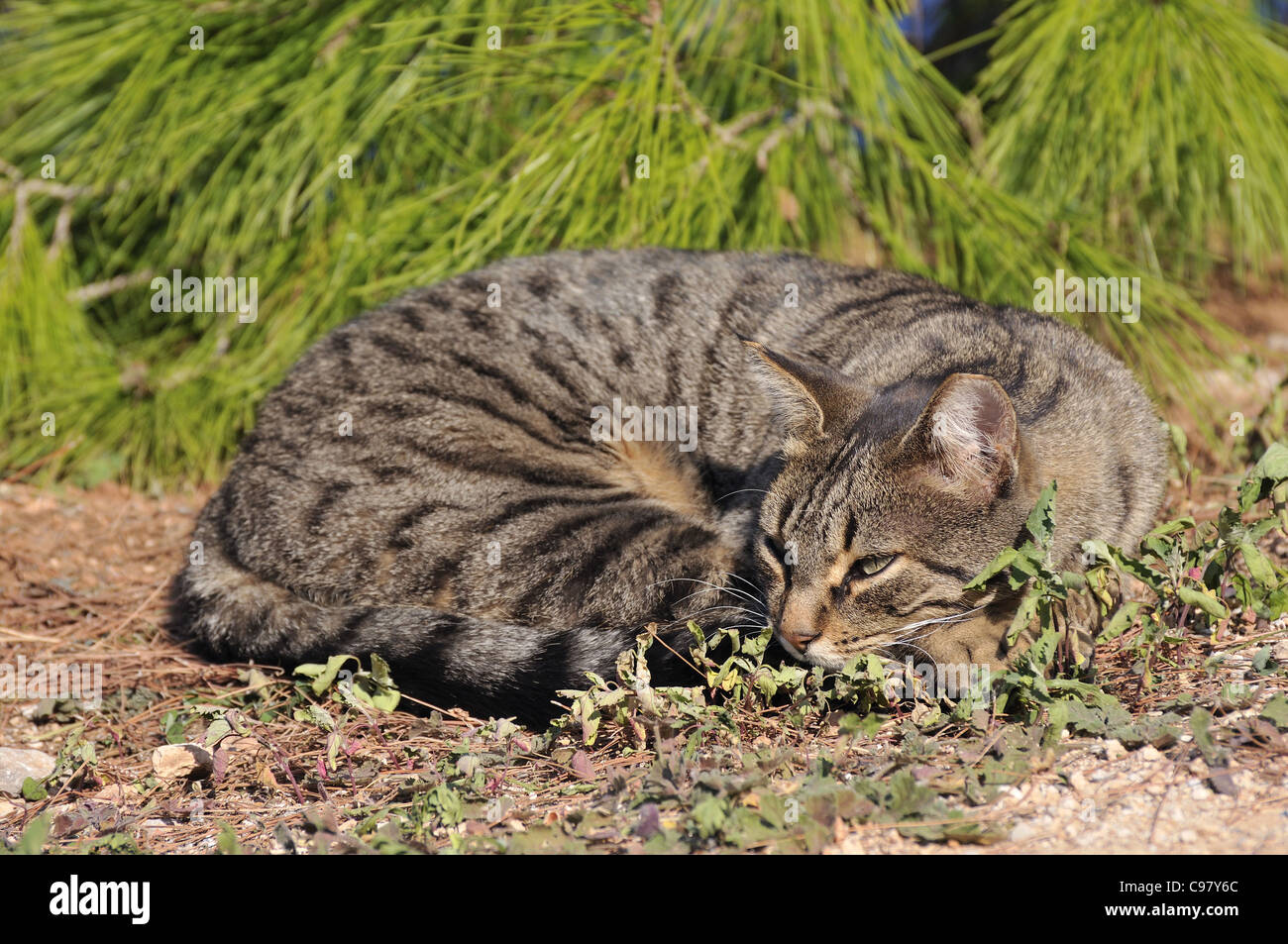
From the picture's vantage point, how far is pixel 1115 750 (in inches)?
80.0

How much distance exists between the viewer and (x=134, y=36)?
4.41 m

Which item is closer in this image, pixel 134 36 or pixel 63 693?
pixel 63 693

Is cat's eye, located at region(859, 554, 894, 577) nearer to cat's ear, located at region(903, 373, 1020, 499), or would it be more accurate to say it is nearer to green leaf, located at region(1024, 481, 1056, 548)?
cat's ear, located at region(903, 373, 1020, 499)

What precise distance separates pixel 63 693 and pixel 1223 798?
2858 millimetres

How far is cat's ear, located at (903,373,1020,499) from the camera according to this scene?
86.7 inches

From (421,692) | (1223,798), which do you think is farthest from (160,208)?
(1223,798)

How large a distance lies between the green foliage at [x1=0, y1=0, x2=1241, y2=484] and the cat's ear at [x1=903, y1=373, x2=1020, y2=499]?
76.9 inches

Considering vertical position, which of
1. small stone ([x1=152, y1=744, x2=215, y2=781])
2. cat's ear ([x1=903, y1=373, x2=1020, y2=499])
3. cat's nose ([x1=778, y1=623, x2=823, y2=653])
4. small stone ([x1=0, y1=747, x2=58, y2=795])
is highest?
cat's ear ([x1=903, y1=373, x2=1020, y2=499])

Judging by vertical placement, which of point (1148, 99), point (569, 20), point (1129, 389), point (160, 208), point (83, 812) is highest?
point (569, 20)

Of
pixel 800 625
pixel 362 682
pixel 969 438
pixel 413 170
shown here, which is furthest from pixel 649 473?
pixel 413 170

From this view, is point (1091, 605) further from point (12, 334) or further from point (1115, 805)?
point (12, 334)

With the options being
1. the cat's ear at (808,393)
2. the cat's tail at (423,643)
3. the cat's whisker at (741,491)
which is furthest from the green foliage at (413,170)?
the cat's ear at (808,393)

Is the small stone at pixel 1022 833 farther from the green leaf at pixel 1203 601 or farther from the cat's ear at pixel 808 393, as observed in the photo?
the cat's ear at pixel 808 393

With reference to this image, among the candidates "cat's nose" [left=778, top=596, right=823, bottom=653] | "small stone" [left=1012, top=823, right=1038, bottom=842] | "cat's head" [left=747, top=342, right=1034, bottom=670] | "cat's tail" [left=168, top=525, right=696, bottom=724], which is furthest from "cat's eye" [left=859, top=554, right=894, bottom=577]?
"small stone" [left=1012, top=823, right=1038, bottom=842]
